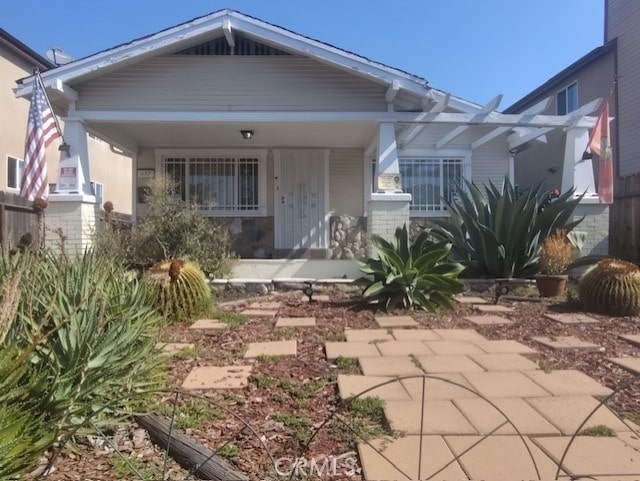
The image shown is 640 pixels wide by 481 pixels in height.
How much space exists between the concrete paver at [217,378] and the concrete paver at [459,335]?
229cm

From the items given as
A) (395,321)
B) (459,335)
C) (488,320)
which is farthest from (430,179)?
(459,335)

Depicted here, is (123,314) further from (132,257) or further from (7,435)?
(132,257)

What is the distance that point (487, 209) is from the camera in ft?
29.3

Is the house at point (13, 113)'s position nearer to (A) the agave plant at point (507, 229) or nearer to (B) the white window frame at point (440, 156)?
(B) the white window frame at point (440, 156)

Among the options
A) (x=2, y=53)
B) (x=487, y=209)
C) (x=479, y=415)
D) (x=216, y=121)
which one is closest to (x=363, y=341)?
(x=479, y=415)

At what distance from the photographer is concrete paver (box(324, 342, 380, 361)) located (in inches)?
180

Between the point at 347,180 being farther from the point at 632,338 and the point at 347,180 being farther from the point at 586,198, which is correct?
the point at 632,338

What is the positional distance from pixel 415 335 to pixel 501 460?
2830 mm

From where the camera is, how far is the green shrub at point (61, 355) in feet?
7.15

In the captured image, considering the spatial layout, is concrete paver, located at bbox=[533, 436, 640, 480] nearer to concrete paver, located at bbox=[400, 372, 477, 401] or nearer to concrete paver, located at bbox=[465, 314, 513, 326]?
concrete paver, located at bbox=[400, 372, 477, 401]

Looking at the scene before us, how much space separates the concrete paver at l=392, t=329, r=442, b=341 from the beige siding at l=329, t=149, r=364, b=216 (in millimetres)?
7197

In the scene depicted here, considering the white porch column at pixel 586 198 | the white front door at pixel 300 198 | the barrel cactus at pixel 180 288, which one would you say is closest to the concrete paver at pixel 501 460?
the barrel cactus at pixel 180 288

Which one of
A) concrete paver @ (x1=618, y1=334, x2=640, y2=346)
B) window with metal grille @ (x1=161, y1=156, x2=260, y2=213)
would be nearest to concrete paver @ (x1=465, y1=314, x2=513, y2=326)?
concrete paver @ (x1=618, y1=334, x2=640, y2=346)

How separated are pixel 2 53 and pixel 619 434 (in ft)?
49.0
